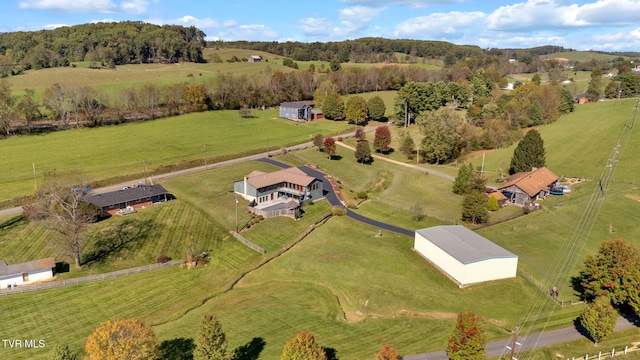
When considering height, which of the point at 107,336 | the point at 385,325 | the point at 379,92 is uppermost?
the point at 379,92

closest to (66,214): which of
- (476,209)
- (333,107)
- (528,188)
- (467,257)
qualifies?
(467,257)

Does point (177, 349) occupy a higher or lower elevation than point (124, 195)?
lower

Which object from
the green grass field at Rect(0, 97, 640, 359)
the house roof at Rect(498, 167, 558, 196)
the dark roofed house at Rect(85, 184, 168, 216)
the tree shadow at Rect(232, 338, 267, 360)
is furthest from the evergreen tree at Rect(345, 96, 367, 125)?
the tree shadow at Rect(232, 338, 267, 360)

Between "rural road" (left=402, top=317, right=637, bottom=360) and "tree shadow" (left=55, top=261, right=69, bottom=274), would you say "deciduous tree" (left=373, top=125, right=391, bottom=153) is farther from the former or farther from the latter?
"tree shadow" (left=55, top=261, right=69, bottom=274)

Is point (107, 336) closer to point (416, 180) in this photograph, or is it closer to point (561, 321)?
point (561, 321)

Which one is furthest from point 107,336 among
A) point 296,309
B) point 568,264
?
point 568,264

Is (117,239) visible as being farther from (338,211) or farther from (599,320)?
(599,320)
